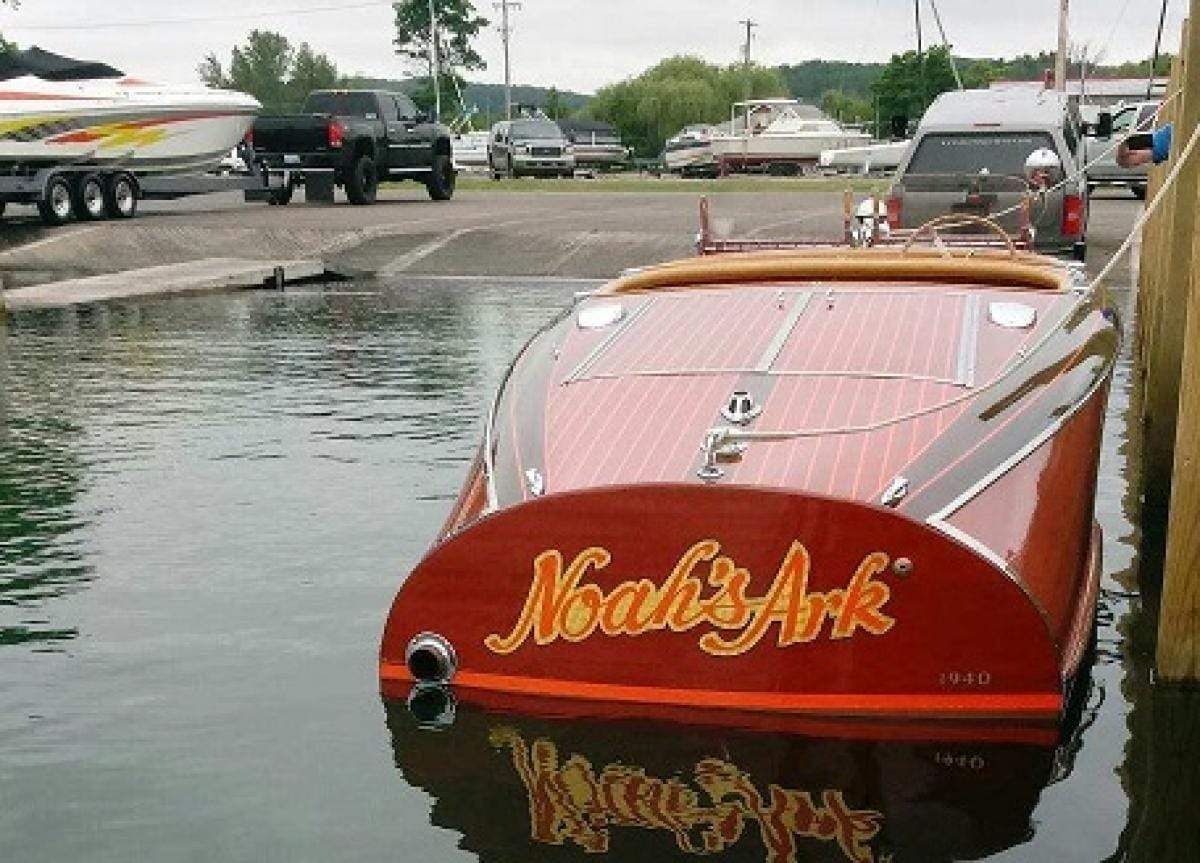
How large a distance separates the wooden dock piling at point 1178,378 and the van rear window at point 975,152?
2133mm

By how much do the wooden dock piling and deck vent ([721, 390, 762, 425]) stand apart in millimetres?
1484

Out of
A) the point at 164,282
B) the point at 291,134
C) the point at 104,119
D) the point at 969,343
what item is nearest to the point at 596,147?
the point at 291,134

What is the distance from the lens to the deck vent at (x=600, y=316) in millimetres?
6734

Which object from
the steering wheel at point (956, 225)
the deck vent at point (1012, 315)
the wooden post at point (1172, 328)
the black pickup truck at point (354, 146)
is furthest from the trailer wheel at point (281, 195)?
the deck vent at point (1012, 315)

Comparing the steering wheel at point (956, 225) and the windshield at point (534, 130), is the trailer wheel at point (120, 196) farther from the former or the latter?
the windshield at point (534, 130)

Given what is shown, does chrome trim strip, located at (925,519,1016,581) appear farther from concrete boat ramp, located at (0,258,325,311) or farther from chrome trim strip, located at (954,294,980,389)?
concrete boat ramp, located at (0,258,325,311)

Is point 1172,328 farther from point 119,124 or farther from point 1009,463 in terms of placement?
point 119,124

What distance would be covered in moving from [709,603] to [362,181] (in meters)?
26.2

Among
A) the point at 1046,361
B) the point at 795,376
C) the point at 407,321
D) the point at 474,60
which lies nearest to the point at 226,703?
the point at 795,376

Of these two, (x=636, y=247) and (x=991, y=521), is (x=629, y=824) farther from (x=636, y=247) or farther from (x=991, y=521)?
(x=636, y=247)

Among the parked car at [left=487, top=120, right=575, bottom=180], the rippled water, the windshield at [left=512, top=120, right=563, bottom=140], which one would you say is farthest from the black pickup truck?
the rippled water

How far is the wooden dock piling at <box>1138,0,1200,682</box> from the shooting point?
5.59 metres

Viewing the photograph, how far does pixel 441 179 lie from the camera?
105ft

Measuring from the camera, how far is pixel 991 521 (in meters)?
5.20
